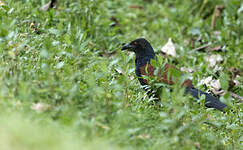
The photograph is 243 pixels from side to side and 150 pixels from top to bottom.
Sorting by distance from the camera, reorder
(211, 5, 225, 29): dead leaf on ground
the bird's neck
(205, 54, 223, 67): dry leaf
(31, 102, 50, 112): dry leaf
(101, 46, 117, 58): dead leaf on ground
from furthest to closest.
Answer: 1. (211, 5, 225, 29): dead leaf on ground
2. (205, 54, 223, 67): dry leaf
3. (101, 46, 117, 58): dead leaf on ground
4. the bird's neck
5. (31, 102, 50, 112): dry leaf

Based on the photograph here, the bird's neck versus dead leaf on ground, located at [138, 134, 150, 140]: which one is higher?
the bird's neck

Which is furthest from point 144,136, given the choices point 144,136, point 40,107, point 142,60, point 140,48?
point 140,48

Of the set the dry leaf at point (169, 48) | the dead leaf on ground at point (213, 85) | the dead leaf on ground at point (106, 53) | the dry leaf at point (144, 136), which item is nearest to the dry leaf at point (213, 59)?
the dry leaf at point (169, 48)

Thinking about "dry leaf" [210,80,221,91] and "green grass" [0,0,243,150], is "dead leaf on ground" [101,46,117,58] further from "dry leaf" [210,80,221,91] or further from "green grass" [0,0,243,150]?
"dry leaf" [210,80,221,91]

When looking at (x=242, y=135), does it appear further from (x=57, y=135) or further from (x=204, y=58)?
(x=204, y=58)

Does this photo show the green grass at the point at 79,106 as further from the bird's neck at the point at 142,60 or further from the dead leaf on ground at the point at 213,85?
the bird's neck at the point at 142,60

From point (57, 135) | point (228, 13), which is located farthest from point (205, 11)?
point (57, 135)

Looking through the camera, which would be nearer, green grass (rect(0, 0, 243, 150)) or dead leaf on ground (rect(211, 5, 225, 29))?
green grass (rect(0, 0, 243, 150))

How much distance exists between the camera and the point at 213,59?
663 centimetres

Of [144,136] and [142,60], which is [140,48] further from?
[144,136]

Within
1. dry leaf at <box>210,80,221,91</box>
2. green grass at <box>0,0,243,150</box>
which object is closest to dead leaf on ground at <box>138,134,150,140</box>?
green grass at <box>0,0,243,150</box>

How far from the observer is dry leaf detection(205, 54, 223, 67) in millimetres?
6527

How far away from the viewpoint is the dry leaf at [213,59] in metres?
6.53

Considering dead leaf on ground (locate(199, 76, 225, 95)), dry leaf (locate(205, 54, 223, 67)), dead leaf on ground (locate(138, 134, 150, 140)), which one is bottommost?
dead leaf on ground (locate(199, 76, 225, 95))
